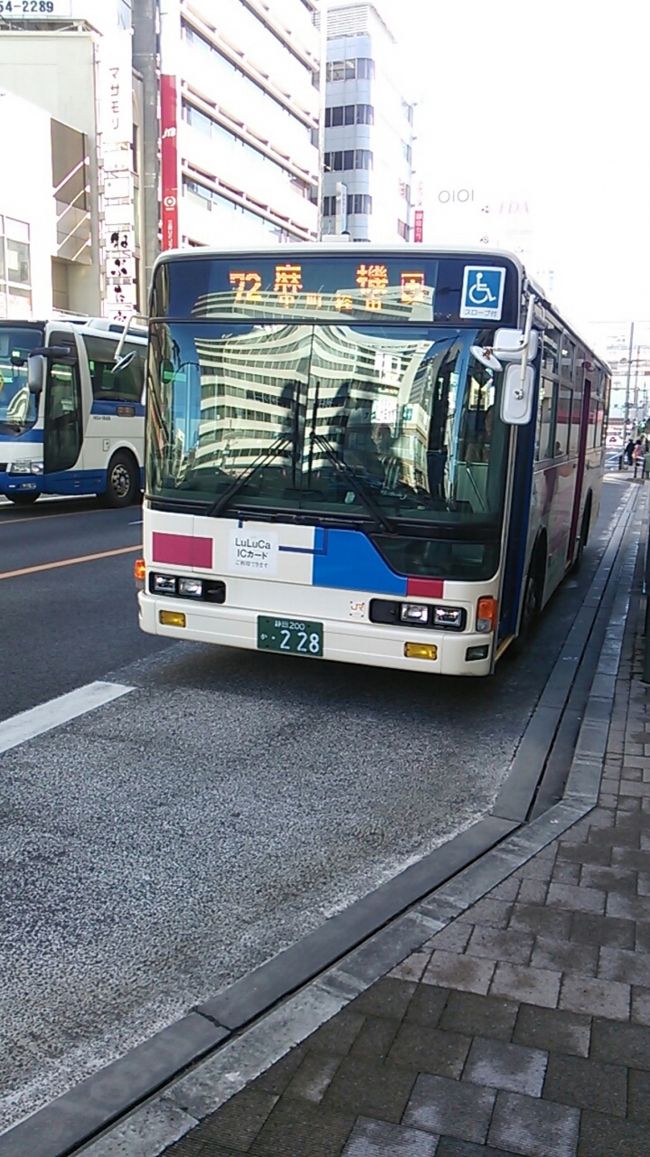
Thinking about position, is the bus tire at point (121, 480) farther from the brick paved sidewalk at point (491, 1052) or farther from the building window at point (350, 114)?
the building window at point (350, 114)

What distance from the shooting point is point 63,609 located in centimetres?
864

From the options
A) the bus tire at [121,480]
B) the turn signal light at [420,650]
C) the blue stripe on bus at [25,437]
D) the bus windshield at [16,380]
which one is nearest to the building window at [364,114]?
the bus tire at [121,480]

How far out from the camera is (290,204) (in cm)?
5472

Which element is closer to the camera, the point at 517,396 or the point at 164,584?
the point at 517,396

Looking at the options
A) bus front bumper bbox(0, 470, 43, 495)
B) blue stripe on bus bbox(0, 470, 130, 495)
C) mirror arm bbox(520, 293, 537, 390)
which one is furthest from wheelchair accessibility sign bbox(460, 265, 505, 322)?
bus front bumper bbox(0, 470, 43, 495)

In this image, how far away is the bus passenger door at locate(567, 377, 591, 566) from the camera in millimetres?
10375

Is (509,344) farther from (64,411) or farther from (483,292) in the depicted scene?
(64,411)

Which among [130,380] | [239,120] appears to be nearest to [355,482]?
[130,380]

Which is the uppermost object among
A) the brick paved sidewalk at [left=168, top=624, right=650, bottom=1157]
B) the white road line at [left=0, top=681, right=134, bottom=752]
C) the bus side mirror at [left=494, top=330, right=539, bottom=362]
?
the bus side mirror at [left=494, top=330, right=539, bottom=362]

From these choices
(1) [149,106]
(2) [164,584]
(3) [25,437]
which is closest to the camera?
(2) [164,584]

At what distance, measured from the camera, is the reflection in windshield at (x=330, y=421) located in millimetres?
5574

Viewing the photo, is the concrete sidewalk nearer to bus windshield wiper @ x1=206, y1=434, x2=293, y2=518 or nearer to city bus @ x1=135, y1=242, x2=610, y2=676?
city bus @ x1=135, y1=242, x2=610, y2=676

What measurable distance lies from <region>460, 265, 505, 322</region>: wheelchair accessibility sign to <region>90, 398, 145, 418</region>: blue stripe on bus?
11645 mm

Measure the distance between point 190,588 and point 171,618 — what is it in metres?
0.25
